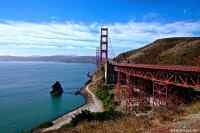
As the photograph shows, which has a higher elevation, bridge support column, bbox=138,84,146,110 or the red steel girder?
the red steel girder

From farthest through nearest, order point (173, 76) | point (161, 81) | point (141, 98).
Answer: point (141, 98), point (161, 81), point (173, 76)

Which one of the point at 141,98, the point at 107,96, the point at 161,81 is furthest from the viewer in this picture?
the point at 107,96

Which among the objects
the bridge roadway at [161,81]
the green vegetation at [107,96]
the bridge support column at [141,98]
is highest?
the bridge roadway at [161,81]

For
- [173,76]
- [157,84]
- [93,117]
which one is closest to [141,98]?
[157,84]

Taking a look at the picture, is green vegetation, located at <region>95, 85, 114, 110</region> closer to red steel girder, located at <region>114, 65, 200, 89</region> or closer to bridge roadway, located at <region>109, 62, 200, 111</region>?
bridge roadway, located at <region>109, 62, 200, 111</region>

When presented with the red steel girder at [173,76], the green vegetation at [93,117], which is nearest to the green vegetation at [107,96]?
the red steel girder at [173,76]

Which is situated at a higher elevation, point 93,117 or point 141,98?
point 93,117

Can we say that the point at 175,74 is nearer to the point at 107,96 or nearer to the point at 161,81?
the point at 161,81

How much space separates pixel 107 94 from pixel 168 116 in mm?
38087

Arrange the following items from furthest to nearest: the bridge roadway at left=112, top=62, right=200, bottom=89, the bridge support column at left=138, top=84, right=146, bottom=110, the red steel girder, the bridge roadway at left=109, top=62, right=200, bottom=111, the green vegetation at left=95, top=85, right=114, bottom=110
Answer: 1. the green vegetation at left=95, top=85, right=114, bottom=110
2. the bridge support column at left=138, top=84, right=146, bottom=110
3. the bridge roadway at left=109, top=62, right=200, bottom=111
4. the red steel girder
5. the bridge roadway at left=112, top=62, right=200, bottom=89

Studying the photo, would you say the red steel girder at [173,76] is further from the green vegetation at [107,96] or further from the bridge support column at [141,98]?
the green vegetation at [107,96]

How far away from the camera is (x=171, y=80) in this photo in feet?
97.6

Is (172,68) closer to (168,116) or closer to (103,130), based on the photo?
(168,116)

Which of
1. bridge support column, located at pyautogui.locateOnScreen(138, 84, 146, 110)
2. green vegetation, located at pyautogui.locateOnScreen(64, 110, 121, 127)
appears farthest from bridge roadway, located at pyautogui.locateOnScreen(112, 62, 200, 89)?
green vegetation, located at pyautogui.locateOnScreen(64, 110, 121, 127)
